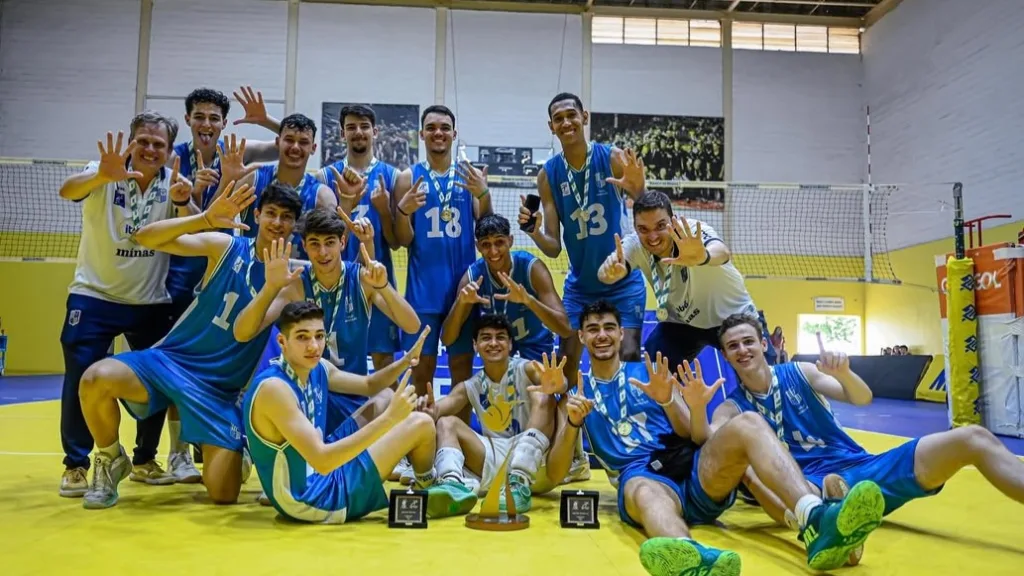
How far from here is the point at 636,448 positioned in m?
3.98

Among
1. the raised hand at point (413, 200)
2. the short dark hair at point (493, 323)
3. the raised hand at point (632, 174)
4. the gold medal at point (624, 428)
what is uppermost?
the raised hand at point (632, 174)

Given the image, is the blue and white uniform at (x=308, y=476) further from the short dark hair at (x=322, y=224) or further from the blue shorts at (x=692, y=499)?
the blue shorts at (x=692, y=499)

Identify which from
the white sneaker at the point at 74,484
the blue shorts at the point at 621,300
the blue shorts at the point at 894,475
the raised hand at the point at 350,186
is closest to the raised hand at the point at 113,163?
the raised hand at the point at 350,186

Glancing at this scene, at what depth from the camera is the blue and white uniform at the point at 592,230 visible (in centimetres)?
546

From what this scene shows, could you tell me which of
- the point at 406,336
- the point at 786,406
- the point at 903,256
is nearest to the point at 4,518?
the point at 406,336

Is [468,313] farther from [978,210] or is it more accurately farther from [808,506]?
[978,210]

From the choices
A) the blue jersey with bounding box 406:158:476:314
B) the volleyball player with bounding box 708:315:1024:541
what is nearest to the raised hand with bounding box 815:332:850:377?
the volleyball player with bounding box 708:315:1024:541

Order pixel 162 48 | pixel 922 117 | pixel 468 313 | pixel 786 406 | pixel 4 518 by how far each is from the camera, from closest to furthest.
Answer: pixel 4 518, pixel 786 406, pixel 468 313, pixel 922 117, pixel 162 48

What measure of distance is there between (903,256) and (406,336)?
15.1m

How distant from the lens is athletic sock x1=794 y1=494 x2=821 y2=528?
291 centimetres

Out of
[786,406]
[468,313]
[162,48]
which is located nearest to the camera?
[786,406]

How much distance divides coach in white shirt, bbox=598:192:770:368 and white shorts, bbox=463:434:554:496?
3.57 ft

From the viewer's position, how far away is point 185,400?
4.11 m

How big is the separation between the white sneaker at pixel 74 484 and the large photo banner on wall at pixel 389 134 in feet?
43.8
